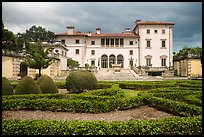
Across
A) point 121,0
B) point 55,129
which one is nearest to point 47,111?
point 55,129

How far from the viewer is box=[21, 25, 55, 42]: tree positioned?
76.7m

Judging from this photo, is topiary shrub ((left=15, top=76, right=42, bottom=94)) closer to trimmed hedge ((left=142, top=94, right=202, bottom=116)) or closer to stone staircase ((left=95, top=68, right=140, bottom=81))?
trimmed hedge ((left=142, top=94, right=202, bottom=116))

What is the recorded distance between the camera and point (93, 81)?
17.1m

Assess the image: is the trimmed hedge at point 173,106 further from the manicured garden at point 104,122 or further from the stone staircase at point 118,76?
the stone staircase at point 118,76

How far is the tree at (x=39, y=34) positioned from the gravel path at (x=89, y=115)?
223 feet

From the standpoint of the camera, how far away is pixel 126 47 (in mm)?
55906

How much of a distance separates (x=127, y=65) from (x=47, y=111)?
150ft

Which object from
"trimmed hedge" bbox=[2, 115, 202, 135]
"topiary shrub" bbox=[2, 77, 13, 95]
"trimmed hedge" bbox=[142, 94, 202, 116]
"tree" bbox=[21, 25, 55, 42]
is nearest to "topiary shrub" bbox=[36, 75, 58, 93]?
"topiary shrub" bbox=[2, 77, 13, 95]

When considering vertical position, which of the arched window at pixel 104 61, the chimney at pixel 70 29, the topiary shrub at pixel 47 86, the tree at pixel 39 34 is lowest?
the topiary shrub at pixel 47 86

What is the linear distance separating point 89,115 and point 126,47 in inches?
1840

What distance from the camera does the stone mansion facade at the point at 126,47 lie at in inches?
2174

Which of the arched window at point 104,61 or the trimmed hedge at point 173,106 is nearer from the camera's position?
the trimmed hedge at point 173,106

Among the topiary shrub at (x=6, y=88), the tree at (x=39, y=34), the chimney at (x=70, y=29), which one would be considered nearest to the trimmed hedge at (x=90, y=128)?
the topiary shrub at (x=6, y=88)

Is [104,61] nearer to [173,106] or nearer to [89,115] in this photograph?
[89,115]
